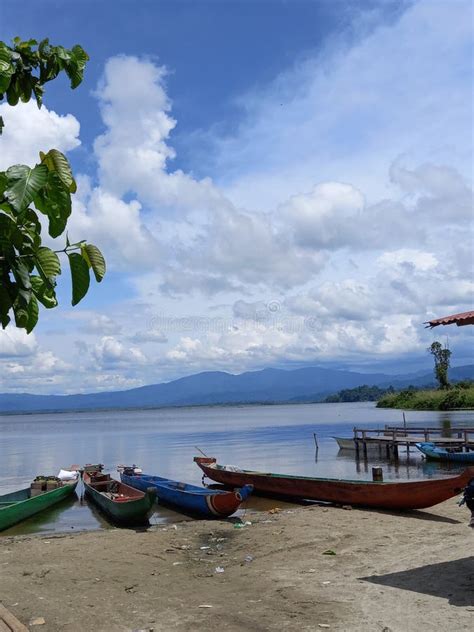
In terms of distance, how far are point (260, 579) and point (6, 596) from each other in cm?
417

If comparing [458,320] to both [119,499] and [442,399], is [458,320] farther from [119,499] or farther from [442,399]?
[442,399]

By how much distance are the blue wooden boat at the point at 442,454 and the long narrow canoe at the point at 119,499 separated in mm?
16971

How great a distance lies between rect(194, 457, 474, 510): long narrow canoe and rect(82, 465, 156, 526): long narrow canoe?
453 cm

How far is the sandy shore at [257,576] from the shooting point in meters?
7.56

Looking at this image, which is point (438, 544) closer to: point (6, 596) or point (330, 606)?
point (330, 606)

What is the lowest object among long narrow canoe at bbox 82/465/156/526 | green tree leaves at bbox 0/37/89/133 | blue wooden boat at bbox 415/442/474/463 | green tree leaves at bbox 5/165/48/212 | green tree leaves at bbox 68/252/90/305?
blue wooden boat at bbox 415/442/474/463

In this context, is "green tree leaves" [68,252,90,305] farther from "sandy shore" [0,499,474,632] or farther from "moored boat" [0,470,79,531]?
"moored boat" [0,470,79,531]

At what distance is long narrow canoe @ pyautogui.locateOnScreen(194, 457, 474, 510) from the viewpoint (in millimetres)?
14579

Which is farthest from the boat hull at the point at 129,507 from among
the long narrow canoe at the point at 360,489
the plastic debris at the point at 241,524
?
the long narrow canoe at the point at 360,489

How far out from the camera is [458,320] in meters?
8.70

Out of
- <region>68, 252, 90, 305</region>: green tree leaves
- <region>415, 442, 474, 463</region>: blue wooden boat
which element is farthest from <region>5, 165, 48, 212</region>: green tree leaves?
<region>415, 442, 474, 463</region>: blue wooden boat

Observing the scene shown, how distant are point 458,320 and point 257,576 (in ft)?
17.9

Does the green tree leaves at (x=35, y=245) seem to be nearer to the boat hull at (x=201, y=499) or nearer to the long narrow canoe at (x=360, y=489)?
the long narrow canoe at (x=360, y=489)

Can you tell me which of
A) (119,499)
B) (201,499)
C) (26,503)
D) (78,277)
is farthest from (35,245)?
(26,503)
